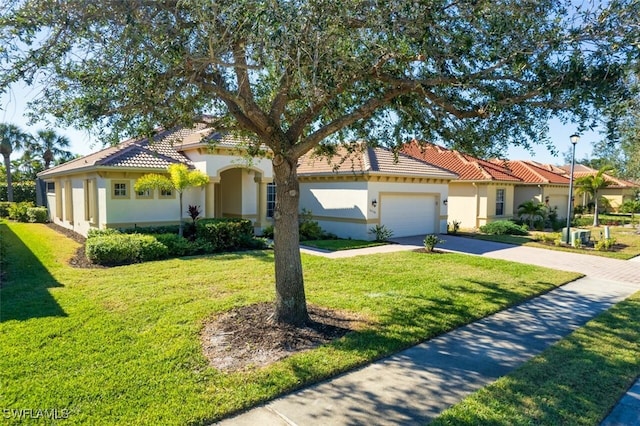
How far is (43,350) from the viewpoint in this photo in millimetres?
5750

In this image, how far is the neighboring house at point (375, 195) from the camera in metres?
18.0

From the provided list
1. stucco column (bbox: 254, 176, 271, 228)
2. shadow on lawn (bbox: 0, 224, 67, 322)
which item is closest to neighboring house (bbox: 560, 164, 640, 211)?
stucco column (bbox: 254, 176, 271, 228)

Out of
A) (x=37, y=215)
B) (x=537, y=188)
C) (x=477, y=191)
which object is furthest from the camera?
(x=537, y=188)

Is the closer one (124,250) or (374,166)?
(124,250)

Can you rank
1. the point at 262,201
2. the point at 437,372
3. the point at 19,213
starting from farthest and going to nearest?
1. the point at 19,213
2. the point at 262,201
3. the point at 437,372

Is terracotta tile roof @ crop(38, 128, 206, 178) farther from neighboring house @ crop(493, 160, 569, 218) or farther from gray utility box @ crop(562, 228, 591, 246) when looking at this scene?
neighboring house @ crop(493, 160, 569, 218)

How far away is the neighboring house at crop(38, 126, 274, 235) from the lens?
15.4 m

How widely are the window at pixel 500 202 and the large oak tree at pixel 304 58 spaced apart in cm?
1882

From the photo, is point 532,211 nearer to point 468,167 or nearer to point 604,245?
point 468,167

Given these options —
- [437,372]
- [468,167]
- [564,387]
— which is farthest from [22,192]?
[564,387]

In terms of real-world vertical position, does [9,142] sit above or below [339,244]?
above

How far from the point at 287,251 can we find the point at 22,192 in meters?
36.8

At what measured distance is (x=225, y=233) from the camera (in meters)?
15.0

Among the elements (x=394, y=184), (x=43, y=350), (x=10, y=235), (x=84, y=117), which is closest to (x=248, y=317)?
(x=43, y=350)
